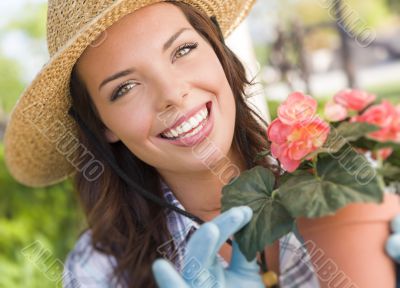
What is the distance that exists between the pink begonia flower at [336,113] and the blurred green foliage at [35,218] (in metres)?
2.14

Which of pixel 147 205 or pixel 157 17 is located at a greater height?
pixel 157 17

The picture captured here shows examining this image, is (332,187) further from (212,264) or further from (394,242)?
(212,264)

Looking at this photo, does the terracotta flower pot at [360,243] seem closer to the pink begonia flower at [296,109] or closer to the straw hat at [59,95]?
the pink begonia flower at [296,109]

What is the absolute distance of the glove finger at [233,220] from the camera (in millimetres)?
977

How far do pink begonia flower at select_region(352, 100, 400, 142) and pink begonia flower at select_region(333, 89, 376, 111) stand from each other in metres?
0.04

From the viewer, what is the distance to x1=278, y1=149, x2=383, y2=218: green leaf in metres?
0.92

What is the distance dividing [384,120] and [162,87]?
1.62 ft

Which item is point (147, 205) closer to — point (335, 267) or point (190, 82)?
point (190, 82)

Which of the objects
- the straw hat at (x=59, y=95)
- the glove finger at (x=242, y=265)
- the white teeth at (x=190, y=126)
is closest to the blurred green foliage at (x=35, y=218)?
the straw hat at (x=59, y=95)

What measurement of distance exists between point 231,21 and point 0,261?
1799 mm

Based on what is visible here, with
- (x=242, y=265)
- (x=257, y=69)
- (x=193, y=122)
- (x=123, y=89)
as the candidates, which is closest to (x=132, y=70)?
(x=123, y=89)

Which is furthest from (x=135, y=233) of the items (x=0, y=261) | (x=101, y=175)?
(x=0, y=261)

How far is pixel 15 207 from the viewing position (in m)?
3.17

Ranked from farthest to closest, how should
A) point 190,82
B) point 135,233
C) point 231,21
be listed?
point 231,21, point 135,233, point 190,82
